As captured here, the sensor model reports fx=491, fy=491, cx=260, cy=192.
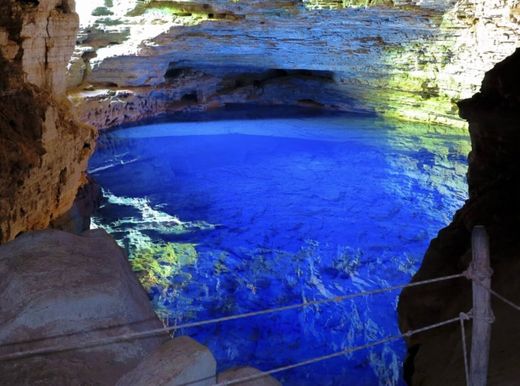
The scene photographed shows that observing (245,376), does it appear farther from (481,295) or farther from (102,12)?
(102,12)

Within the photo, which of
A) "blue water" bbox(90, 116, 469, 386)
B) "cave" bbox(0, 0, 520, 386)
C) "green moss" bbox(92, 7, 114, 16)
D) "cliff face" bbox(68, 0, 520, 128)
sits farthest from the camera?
"green moss" bbox(92, 7, 114, 16)

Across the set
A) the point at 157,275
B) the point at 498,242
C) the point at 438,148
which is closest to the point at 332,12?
the point at 438,148

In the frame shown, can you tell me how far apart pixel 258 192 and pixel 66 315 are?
10006mm

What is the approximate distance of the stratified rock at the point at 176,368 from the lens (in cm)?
214

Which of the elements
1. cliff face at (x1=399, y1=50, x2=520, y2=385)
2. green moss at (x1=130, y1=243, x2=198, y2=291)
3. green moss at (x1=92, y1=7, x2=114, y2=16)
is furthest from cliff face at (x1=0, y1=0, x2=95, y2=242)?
green moss at (x1=92, y1=7, x2=114, y2=16)

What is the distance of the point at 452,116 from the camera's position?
18828 millimetres

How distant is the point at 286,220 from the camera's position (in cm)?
1095

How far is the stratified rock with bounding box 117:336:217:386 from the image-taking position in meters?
2.14

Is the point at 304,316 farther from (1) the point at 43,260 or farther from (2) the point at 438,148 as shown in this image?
(2) the point at 438,148

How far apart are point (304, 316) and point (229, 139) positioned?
1114 centimetres

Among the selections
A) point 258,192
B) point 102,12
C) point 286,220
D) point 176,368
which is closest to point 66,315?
point 176,368

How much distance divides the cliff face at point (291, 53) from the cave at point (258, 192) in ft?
0.28

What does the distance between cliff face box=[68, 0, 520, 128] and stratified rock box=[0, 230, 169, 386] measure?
428 inches

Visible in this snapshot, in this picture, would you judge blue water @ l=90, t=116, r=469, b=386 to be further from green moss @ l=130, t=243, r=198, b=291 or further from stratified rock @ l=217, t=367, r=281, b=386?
stratified rock @ l=217, t=367, r=281, b=386
